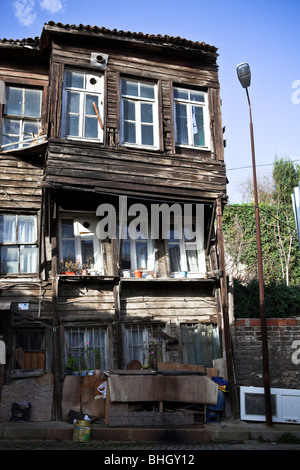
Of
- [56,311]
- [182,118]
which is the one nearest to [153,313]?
[56,311]

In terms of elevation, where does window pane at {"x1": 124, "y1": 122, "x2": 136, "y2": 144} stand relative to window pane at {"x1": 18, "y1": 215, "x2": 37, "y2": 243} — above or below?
above

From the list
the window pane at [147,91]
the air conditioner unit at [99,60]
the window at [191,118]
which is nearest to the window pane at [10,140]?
the air conditioner unit at [99,60]

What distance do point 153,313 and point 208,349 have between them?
1.76 meters

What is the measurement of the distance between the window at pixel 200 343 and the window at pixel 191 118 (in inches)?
198

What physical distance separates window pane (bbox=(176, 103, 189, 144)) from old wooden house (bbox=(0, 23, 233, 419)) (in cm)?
3

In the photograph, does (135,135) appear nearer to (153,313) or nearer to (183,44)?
(183,44)

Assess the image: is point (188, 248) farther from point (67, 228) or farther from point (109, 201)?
point (67, 228)

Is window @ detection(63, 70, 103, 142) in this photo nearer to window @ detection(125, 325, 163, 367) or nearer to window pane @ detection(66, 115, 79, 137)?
window pane @ detection(66, 115, 79, 137)

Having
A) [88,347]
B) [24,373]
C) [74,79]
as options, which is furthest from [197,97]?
[24,373]

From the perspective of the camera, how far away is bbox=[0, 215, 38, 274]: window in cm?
1177

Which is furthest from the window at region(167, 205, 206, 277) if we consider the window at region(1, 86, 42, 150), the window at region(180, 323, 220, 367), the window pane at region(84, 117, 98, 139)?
the window at region(1, 86, 42, 150)

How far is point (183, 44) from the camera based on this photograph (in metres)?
13.0

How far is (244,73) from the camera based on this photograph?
11.8 metres

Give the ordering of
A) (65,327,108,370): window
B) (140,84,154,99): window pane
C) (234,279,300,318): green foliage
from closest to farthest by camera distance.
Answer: (65,327,108,370): window
(140,84,154,99): window pane
(234,279,300,318): green foliage
